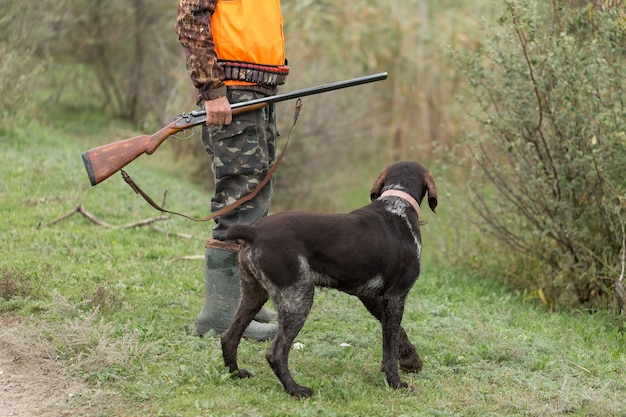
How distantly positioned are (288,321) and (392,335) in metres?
0.66

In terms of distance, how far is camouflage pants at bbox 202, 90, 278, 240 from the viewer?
5.14 m

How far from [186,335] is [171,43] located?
1124 centimetres

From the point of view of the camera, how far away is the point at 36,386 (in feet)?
14.9

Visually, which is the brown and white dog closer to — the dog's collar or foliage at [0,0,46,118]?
the dog's collar

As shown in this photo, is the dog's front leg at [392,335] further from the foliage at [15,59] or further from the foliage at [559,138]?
the foliage at [15,59]

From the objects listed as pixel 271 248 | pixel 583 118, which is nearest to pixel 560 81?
pixel 583 118

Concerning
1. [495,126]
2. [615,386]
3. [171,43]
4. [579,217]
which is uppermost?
[171,43]

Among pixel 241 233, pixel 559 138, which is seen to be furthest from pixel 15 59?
pixel 241 233

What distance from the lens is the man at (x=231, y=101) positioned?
4.97 metres

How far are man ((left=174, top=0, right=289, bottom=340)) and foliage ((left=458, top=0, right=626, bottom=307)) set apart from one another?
7.69 ft

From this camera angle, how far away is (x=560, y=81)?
6.86 m

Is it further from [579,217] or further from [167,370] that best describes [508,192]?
[167,370]

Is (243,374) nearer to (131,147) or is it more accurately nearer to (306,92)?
(131,147)

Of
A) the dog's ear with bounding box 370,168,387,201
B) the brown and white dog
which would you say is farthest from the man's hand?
the dog's ear with bounding box 370,168,387,201
